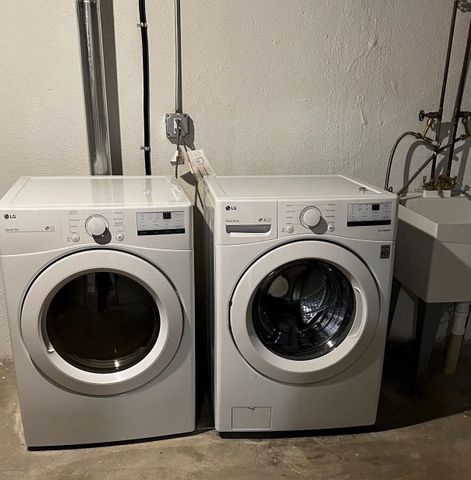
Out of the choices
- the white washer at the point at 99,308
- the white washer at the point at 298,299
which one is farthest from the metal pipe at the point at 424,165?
the white washer at the point at 99,308

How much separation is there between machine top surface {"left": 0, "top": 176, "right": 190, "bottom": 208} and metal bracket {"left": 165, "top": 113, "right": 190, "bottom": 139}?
0.66 feet

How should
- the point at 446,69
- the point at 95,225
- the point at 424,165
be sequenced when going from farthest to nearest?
the point at 424,165, the point at 446,69, the point at 95,225

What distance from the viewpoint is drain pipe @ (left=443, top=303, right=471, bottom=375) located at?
2143mm

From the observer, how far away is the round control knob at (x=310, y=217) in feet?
5.08

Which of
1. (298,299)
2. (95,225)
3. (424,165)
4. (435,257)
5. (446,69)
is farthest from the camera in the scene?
(424,165)

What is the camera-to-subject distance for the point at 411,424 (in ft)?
6.18

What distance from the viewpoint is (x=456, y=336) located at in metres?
2.18

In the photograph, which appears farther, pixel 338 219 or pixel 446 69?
pixel 446 69

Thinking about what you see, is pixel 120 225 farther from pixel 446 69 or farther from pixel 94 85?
pixel 446 69

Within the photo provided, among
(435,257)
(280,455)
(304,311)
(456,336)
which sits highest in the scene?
(435,257)

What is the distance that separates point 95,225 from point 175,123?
722 millimetres

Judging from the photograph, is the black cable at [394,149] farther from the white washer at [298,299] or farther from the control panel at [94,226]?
the control panel at [94,226]

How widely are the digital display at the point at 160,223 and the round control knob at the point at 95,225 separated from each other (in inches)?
4.0

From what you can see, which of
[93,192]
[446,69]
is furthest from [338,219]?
[446,69]
